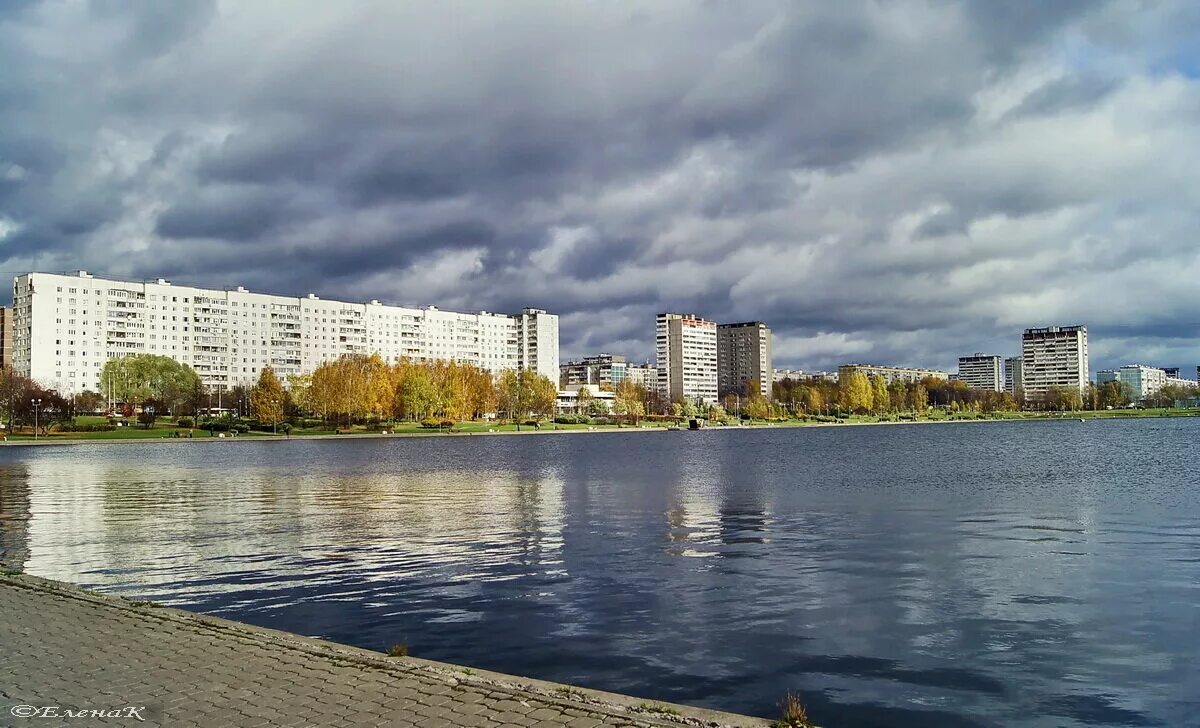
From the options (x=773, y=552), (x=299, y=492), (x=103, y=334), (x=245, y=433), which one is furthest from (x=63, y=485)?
(x=103, y=334)

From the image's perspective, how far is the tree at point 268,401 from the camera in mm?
159125

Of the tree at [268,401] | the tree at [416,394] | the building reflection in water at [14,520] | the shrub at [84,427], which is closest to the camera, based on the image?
the building reflection in water at [14,520]

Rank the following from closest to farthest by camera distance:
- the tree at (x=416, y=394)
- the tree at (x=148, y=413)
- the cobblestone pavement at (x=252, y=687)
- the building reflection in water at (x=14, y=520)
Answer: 1. the cobblestone pavement at (x=252, y=687)
2. the building reflection in water at (x=14, y=520)
3. the tree at (x=148, y=413)
4. the tree at (x=416, y=394)

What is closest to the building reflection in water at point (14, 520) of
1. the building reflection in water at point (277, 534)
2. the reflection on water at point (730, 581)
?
the building reflection in water at point (277, 534)

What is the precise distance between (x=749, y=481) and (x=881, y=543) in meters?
25.3

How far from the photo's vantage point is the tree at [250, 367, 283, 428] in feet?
522

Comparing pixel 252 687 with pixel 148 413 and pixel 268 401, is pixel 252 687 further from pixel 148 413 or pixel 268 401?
pixel 268 401

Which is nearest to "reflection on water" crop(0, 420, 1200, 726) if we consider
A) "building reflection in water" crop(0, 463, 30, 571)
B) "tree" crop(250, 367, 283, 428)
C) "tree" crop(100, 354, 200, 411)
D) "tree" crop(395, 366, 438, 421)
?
"building reflection in water" crop(0, 463, 30, 571)

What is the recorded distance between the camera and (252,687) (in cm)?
964

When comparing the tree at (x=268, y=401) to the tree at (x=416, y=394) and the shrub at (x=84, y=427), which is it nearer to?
the tree at (x=416, y=394)

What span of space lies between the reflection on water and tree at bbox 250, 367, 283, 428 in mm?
120313

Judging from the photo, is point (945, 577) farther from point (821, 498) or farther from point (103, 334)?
point (103, 334)

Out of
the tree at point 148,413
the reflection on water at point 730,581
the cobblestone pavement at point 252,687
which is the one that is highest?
the tree at point 148,413

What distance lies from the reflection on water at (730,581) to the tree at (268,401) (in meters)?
120
